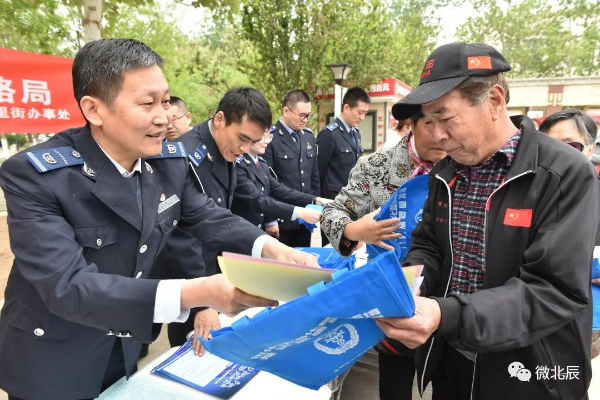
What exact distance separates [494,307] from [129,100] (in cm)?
120

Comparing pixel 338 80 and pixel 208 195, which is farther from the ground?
pixel 338 80

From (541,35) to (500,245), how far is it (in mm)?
31123

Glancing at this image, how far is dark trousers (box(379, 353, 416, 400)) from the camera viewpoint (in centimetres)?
192

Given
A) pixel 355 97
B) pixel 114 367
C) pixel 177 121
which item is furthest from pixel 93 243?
pixel 355 97

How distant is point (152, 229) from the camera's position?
4.50ft

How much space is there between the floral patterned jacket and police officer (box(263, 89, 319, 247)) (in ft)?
7.05

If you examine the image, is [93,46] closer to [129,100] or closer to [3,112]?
[129,100]

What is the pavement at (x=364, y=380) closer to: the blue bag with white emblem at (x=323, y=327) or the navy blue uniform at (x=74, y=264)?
the navy blue uniform at (x=74, y=264)

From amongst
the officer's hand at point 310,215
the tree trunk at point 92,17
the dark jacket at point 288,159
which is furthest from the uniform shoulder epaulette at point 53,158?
the dark jacket at point 288,159

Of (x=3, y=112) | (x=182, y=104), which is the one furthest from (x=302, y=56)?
(x=3, y=112)

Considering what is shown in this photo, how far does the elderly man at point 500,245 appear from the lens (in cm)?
104

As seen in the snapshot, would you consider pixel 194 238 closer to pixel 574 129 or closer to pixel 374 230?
pixel 374 230

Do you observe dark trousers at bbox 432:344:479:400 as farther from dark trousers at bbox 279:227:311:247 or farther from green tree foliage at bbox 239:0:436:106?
green tree foliage at bbox 239:0:436:106

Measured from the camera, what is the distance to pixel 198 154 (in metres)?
2.40
